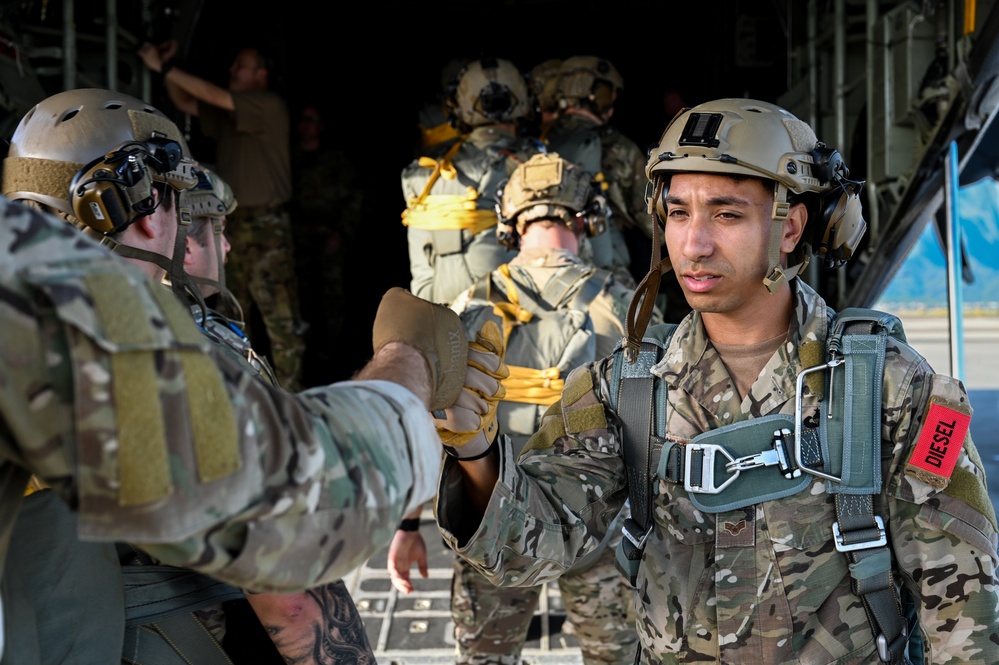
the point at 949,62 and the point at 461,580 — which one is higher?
the point at 949,62

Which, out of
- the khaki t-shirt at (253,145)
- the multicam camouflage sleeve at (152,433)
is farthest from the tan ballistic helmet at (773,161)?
the khaki t-shirt at (253,145)

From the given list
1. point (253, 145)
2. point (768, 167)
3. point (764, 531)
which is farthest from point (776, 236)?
point (253, 145)

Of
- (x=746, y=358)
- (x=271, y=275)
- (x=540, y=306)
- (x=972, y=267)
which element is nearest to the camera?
(x=746, y=358)

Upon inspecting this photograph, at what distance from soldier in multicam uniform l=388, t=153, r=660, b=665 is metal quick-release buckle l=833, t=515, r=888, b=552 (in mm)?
1530

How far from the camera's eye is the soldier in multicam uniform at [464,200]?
16.9 ft

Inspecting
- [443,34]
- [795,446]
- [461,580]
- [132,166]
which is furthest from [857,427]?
[443,34]

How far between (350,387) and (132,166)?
0.96m

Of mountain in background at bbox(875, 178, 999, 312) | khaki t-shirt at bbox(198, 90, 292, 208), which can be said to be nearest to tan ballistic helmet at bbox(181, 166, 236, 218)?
khaki t-shirt at bbox(198, 90, 292, 208)

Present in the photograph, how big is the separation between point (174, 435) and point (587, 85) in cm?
565

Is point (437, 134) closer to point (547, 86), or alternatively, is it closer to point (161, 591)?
point (547, 86)

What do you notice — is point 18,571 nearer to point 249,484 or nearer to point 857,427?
point 249,484

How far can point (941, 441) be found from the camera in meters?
1.87

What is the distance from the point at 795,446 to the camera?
1.97 metres

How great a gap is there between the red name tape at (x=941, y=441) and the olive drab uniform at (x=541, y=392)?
1.65 meters
